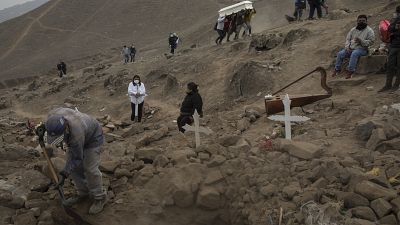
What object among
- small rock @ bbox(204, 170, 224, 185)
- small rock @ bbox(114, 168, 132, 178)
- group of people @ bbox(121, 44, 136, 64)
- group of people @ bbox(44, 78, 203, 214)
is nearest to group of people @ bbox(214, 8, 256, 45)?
group of people @ bbox(121, 44, 136, 64)

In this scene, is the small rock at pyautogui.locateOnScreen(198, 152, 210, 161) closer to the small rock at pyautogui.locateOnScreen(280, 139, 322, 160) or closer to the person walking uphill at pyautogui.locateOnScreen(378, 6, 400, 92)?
the small rock at pyautogui.locateOnScreen(280, 139, 322, 160)

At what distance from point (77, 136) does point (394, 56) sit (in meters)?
5.45

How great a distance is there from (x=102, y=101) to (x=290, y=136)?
11.3 m

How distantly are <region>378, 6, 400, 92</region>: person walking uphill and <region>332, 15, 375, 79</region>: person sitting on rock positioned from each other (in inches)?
34.7

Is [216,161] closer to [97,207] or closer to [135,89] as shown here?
[97,207]

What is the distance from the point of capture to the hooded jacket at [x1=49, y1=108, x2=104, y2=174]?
15.1 feet

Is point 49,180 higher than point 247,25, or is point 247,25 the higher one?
point 247,25

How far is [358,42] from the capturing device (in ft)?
28.2

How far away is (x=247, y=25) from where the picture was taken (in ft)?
55.7

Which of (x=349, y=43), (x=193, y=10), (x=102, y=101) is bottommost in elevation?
(x=102, y=101)

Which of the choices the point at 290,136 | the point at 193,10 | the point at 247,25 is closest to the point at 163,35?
the point at 193,10

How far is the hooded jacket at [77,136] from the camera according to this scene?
462cm

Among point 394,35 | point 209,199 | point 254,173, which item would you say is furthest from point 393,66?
point 209,199

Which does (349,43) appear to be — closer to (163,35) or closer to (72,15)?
(163,35)
